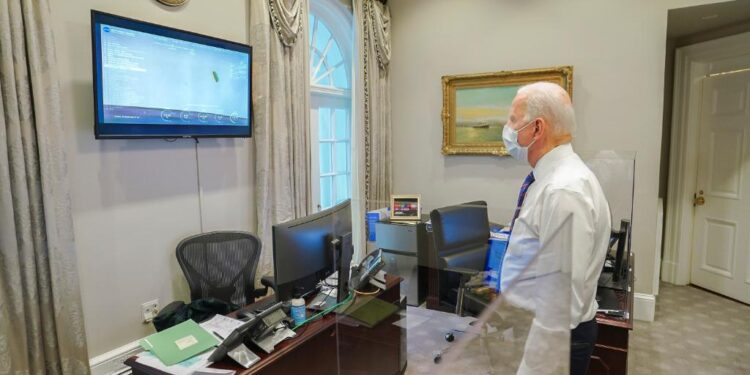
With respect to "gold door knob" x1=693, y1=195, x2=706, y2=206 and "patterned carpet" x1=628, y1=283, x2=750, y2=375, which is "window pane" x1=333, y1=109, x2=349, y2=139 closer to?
"patterned carpet" x1=628, y1=283, x2=750, y2=375

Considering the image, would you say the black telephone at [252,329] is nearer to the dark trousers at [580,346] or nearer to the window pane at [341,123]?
the dark trousers at [580,346]

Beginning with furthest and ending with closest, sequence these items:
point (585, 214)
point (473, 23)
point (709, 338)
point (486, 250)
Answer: point (473, 23)
point (709, 338)
point (486, 250)
point (585, 214)

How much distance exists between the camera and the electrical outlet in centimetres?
262

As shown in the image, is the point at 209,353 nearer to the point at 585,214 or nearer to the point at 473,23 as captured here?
the point at 585,214

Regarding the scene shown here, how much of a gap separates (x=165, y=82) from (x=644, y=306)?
12.9 feet

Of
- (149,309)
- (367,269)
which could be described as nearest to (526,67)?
(367,269)

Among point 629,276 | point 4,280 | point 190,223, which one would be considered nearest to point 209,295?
point 190,223

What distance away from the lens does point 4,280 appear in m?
1.91

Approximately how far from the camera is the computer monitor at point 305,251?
174 cm

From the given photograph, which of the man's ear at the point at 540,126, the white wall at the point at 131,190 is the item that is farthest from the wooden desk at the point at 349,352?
the white wall at the point at 131,190

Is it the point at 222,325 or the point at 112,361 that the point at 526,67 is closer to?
the point at 222,325

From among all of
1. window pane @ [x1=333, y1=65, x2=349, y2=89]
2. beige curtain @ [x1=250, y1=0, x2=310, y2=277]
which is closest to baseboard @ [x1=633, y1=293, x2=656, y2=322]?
beige curtain @ [x1=250, y1=0, x2=310, y2=277]

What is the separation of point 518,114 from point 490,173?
271cm

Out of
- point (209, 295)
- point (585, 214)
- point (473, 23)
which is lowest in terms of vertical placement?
point (209, 295)
